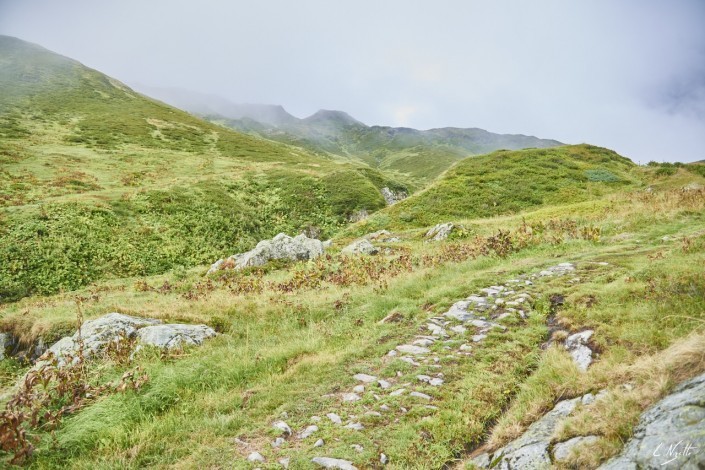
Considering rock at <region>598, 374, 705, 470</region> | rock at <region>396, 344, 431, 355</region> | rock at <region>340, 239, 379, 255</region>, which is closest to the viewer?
rock at <region>598, 374, 705, 470</region>

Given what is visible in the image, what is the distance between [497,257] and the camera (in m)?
16.4

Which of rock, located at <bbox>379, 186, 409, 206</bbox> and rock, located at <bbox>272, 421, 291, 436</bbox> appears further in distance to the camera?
rock, located at <bbox>379, 186, 409, 206</bbox>

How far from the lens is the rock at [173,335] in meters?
10.0

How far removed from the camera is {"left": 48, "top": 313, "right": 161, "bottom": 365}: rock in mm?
9875

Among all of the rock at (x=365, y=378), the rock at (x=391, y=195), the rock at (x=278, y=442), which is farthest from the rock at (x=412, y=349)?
the rock at (x=391, y=195)

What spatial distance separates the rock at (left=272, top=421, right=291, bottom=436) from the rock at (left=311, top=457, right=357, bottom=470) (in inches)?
33.8

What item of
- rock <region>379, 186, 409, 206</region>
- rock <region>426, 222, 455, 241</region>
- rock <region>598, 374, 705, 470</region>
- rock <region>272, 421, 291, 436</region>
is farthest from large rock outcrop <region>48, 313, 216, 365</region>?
rock <region>379, 186, 409, 206</region>

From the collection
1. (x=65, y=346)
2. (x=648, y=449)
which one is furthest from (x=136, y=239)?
(x=648, y=449)

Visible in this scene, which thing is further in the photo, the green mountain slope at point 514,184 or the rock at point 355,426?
the green mountain slope at point 514,184

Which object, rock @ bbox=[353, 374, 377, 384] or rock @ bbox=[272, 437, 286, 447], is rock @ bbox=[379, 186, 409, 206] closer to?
rock @ bbox=[353, 374, 377, 384]

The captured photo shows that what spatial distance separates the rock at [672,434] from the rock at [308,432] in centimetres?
391

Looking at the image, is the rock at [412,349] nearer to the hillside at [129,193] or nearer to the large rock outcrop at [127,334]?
the large rock outcrop at [127,334]

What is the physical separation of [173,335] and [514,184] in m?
42.2

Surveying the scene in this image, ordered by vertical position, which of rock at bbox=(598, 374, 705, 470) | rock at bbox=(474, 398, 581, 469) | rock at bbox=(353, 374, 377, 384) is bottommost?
rock at bbox=(353, 374, 377, 384)
